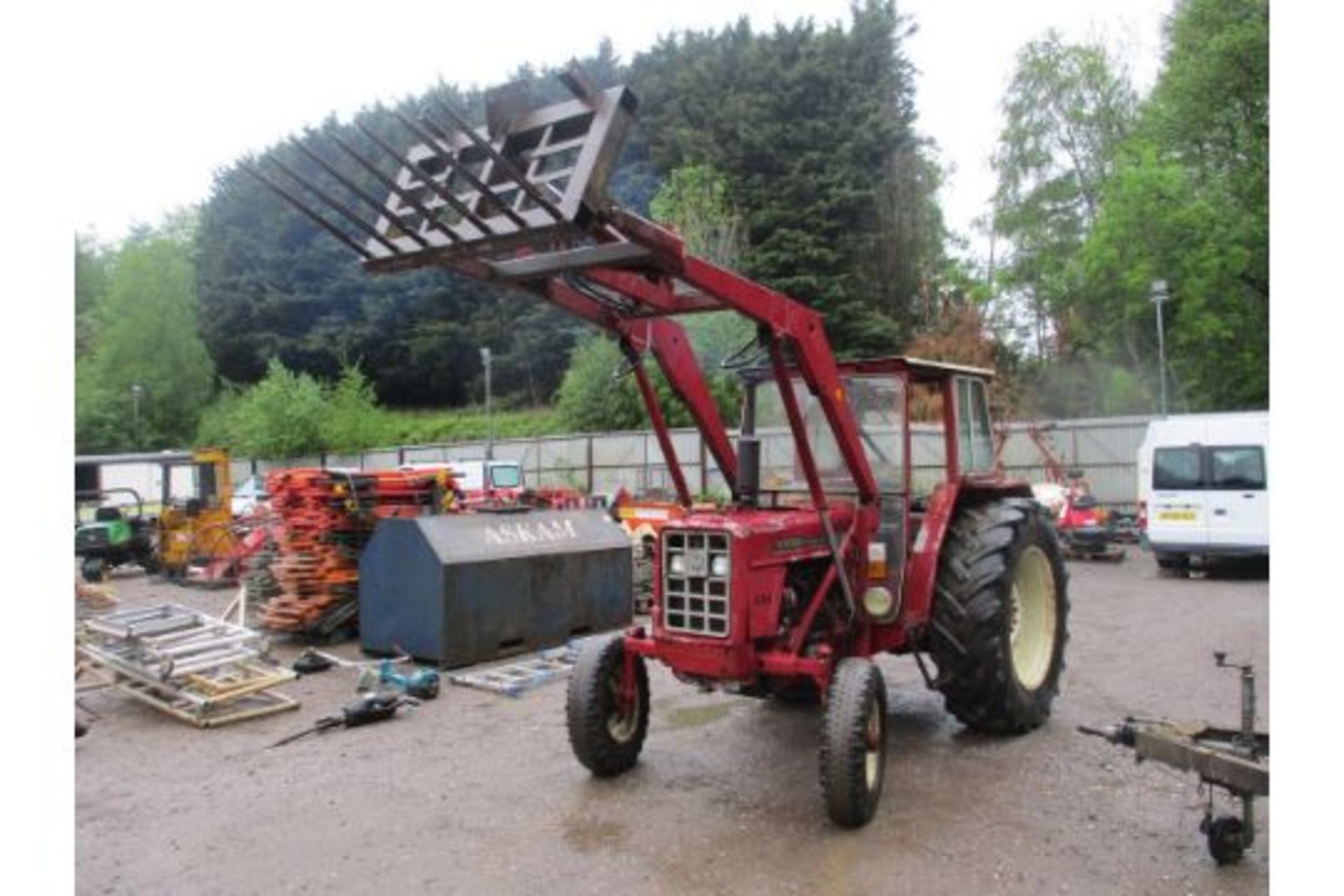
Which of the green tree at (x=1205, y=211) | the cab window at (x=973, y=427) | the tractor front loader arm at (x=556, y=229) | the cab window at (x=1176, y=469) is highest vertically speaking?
the green tree at (x=1205, y=211)

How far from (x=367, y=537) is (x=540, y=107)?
6.93 metres

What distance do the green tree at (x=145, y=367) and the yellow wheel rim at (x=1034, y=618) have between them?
153 feet

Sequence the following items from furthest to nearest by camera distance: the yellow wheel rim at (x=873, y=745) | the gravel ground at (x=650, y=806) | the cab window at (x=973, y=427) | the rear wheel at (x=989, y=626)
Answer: the cab window at (x=973, y=427) < the rear wheel at (x=989, y=626) < the yellow wheel rim at (x=873, y=745) < the gravel ground at (x=650, y=806)

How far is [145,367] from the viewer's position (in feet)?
156

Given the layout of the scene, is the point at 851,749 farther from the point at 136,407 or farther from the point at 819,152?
the point at 136,407

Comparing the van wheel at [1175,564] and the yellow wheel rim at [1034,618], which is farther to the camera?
the van wheel at [1175,564]

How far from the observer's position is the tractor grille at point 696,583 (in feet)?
16.4

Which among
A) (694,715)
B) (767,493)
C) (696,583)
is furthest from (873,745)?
(694,715)

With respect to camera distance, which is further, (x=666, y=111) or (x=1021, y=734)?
(x=666, y=111)

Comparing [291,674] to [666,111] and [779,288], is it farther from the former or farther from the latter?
[666,111]

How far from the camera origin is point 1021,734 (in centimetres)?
605

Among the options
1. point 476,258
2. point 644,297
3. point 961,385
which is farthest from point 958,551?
point 476,258

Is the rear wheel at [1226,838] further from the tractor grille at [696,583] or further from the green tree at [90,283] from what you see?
the green tree at [90,283]

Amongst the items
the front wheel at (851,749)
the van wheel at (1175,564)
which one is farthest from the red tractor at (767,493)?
the van wheel at (1175,564)
